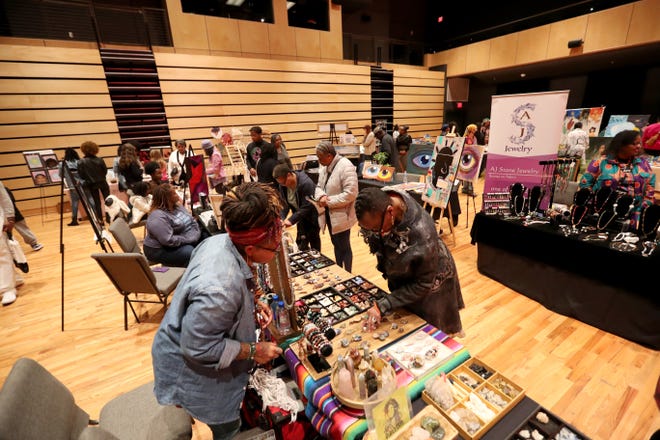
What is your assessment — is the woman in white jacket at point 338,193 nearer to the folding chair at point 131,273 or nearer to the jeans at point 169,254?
the jeans at point 169,254

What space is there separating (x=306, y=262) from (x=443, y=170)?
2.58 meters

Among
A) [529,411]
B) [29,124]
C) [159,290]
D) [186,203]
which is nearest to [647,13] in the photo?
[529,411]

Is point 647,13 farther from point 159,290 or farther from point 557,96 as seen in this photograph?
point 159,290

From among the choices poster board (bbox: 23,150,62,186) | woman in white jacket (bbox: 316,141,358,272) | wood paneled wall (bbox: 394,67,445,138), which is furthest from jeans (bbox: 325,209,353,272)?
wood paneled wall (bbox: 394,67,445,138)

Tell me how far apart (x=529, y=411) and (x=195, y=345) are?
4.40ft

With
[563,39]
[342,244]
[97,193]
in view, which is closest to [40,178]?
[97,193]

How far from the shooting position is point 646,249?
8.09ft

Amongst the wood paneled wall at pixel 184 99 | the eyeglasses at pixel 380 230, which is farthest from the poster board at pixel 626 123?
the eyeglasses at pixel 380 230

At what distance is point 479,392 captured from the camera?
4.18ft

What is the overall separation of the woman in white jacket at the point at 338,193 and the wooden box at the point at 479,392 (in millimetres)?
1924

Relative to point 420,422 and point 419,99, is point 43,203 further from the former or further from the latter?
point 419,99

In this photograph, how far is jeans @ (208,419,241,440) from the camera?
4.35 feet

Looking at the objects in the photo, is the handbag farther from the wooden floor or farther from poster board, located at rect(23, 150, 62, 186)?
poster board, located at rect(23, 150, 62, 186)

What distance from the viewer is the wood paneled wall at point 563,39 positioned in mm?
7531
